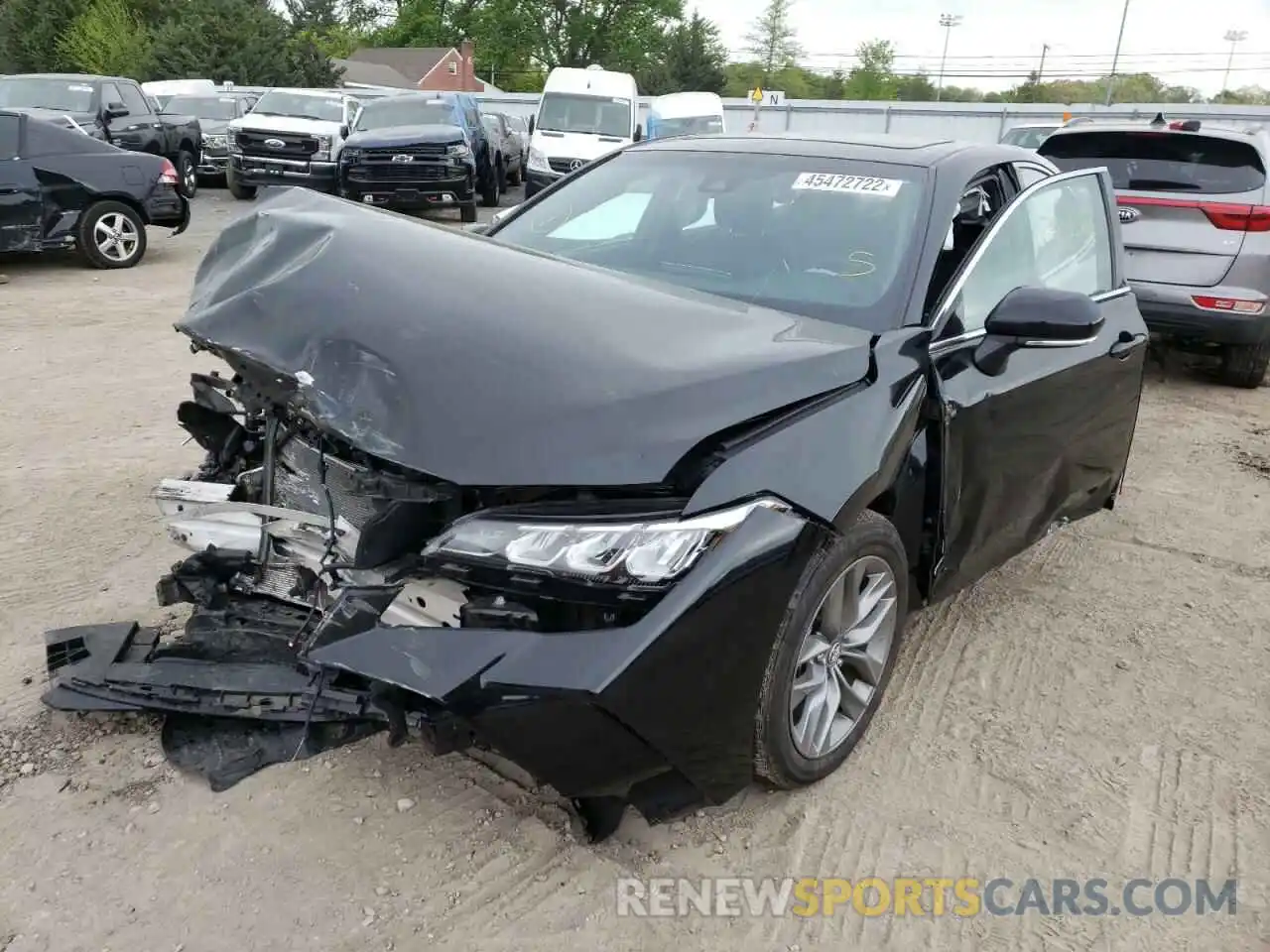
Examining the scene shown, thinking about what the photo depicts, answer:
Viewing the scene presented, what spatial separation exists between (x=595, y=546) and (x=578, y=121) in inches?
655

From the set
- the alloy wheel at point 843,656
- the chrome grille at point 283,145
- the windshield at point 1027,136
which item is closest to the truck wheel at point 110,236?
the chrome grille at point 283,145

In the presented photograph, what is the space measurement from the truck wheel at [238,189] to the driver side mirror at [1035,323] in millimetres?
15549

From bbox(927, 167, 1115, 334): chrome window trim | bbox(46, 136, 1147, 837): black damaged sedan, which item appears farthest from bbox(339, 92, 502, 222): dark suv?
bbox(927, 167, 1115, 334): chrome window trim

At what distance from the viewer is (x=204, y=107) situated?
20.2 meters

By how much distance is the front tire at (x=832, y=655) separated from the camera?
2385 mm

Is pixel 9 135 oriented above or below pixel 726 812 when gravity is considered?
above

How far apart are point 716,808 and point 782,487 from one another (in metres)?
0.97

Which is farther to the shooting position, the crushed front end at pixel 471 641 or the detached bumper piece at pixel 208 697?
the detached bumper piece at pixel 208 697

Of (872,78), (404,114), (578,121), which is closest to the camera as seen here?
(404,114)

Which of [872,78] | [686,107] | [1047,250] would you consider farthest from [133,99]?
[872,78]

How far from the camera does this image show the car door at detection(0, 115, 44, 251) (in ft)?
29.5

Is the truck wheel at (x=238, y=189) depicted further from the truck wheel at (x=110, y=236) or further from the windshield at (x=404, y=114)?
the truck wheel at (x=110, y=236)

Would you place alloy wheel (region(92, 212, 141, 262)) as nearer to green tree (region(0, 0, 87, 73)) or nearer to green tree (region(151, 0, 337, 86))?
green tree (region(151, 0, 337, 86))

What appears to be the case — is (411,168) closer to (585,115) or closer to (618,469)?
(585,115)
